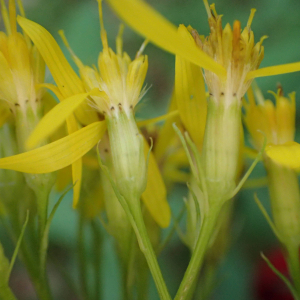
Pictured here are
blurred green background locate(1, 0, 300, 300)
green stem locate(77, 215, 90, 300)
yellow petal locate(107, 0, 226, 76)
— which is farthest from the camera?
blurred green background locate(1, 0, 300, 300)

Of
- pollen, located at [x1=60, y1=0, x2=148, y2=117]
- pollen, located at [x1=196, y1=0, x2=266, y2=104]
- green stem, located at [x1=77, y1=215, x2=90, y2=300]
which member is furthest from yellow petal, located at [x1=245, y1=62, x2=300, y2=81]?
green stem, located at [x1=77, y1=215, x2=90, y2=300]

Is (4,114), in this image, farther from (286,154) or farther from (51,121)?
(286,154)

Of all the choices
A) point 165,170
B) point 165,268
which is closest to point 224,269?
point 165,268

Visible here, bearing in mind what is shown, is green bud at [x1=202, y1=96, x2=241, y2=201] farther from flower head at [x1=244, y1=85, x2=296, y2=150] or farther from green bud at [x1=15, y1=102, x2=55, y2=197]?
green bud at [x1=15, y1=102, x2=55, y2=197]

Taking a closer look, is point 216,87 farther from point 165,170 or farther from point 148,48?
point 148,48

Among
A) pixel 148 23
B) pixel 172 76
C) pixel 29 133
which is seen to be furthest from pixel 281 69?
pixel 172 76
